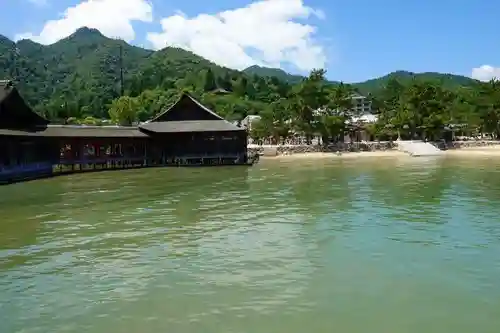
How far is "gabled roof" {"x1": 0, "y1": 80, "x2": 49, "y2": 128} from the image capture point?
31888mm

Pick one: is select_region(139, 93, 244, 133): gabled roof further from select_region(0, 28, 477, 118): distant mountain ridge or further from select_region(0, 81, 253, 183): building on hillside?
select_region(0, 28, 477, 118): distant mountain ridge

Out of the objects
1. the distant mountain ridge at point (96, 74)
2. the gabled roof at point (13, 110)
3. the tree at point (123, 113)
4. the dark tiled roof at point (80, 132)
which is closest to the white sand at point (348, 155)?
the dark tiled roof at point (80, 132)

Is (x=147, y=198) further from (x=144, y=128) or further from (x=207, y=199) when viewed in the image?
(x=144, y=128)

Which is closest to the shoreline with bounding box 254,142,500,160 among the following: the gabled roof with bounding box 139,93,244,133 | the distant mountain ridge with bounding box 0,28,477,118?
the gabled roof with bounding box 139,93,244,133

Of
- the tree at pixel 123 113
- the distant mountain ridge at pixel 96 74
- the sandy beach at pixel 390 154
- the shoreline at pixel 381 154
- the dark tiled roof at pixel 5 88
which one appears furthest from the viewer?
the distant mountain ridge at pixel 96 74

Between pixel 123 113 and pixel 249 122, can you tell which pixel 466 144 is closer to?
pixel 249 122

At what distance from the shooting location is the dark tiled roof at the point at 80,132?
108 feet

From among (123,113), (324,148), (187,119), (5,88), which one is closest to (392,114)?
(324,148)

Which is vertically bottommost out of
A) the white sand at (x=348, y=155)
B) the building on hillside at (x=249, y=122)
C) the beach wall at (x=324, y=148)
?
the white sand at (x=348, y=155)

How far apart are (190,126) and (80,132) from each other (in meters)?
8.86

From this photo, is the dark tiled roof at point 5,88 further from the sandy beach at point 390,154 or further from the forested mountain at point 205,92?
the forested mountain at point 205,92

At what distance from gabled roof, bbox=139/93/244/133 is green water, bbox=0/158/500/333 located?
66.1 ft

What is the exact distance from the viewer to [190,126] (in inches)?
1662

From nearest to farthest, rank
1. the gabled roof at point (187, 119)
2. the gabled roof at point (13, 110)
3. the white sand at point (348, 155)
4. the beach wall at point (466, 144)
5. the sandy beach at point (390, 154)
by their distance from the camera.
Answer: the gabled roof at point (13, 110) < the gabled roof at point (187, 119) < the sandy beach at point (390, 154) < the white sand at point (348, 155) < the beach wall at point (466, 144)
